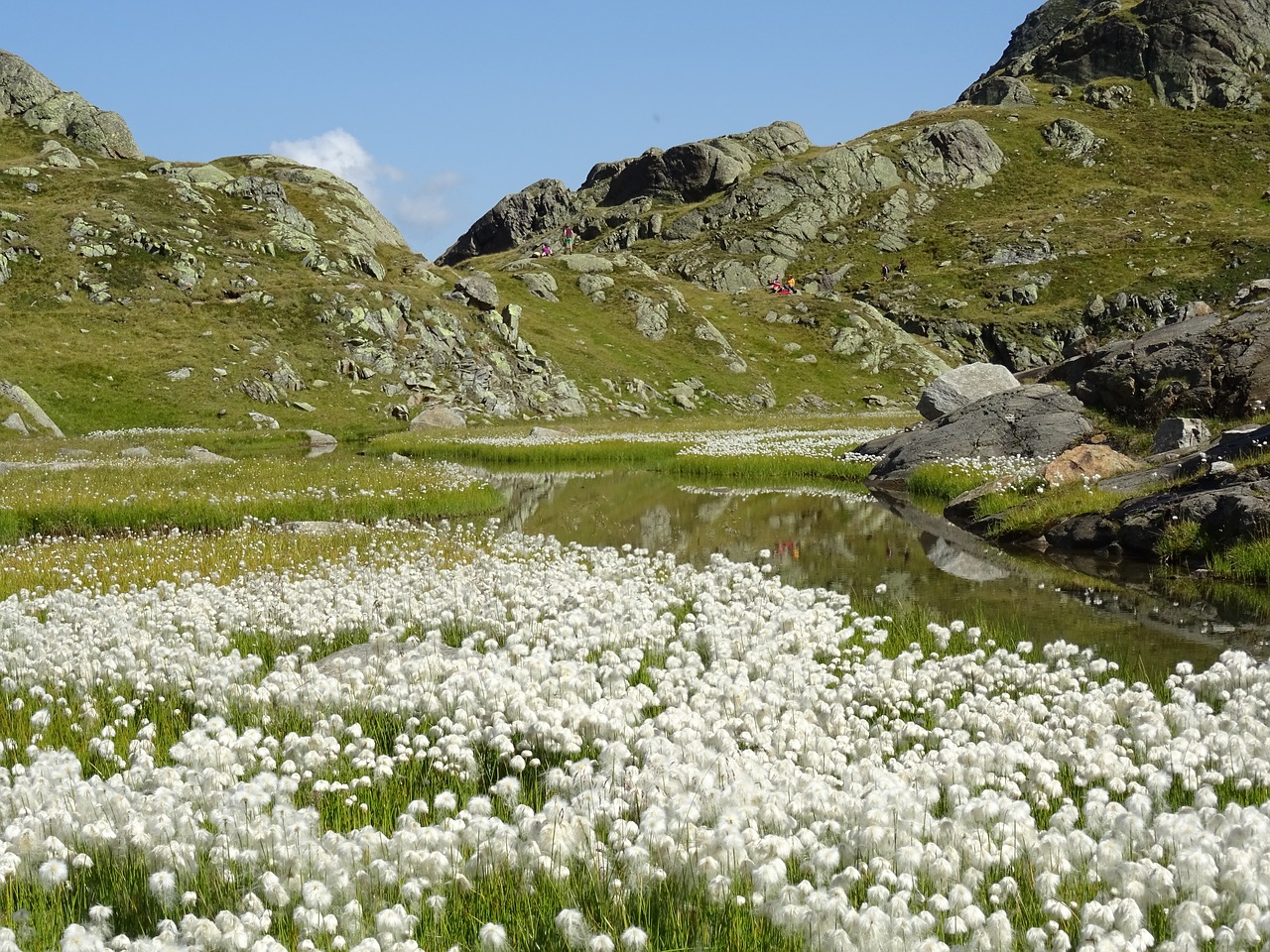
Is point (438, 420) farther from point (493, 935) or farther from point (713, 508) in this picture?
point (493, 935)

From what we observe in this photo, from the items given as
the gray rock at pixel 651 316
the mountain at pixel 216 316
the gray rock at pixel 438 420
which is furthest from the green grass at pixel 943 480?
the gray rock at pixel 651 316

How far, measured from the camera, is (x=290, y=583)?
15.0 meters

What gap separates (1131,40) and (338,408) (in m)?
184

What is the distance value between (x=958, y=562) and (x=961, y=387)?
23468mm

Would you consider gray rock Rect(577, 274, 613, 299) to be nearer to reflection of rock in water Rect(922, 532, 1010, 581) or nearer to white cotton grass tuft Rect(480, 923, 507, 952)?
reflection of rock in water Rect(922, 532, 1010, 581)

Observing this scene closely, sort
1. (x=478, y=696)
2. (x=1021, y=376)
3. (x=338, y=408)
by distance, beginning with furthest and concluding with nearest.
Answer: (x=338, y=408)
(x=1021, y=376)
(x=478, y=696)

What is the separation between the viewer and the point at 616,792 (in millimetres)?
6328

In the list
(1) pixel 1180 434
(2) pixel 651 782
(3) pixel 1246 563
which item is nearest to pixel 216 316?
(1) pixel 1180 434

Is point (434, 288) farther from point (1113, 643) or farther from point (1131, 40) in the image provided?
point (1131, 40)

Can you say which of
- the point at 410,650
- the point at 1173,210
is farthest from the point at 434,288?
the point at 1173,210

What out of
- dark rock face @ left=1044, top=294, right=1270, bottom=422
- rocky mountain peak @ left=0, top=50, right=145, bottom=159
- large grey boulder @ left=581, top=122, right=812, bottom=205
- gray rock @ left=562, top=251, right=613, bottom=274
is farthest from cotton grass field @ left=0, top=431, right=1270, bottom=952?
large grey boulder @ left=581, top=122, right=812, bottom=205

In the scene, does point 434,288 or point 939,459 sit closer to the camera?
point 939,459

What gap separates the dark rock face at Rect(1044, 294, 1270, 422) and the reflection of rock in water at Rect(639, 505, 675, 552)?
1603 centimetres

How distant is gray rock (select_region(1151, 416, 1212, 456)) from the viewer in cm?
2575
